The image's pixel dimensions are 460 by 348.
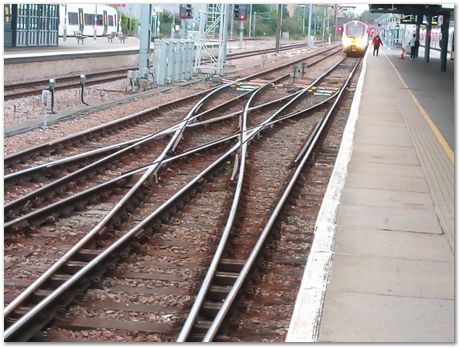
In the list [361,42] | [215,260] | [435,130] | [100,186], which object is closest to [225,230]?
[215,260]

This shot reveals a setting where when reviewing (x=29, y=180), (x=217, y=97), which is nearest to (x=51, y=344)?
(x=29, y=180)

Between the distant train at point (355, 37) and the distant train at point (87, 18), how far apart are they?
1687 cm

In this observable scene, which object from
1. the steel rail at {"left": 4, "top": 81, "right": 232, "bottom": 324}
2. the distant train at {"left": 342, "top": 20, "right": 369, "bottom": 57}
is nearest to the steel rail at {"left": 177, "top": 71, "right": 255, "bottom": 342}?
the steel rail at {"left": 4, "top": 81, "right": 232, "bottom": 324}

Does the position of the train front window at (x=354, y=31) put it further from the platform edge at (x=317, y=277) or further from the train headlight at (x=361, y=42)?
the platform edge at (x=317, y=277)

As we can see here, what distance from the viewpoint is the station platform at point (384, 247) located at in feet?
19.5

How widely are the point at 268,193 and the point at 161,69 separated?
17.6 metres

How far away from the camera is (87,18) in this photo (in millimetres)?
59250

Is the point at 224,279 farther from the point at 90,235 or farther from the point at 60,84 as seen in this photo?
the point at 60,84

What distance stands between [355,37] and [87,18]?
18158mm

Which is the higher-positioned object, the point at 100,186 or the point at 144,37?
the point at 144,37

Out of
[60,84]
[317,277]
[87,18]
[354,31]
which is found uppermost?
[87,18]

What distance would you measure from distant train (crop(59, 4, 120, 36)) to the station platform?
129 feet

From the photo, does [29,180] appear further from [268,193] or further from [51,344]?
[51,344]

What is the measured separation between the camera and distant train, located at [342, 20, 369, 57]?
193ft
